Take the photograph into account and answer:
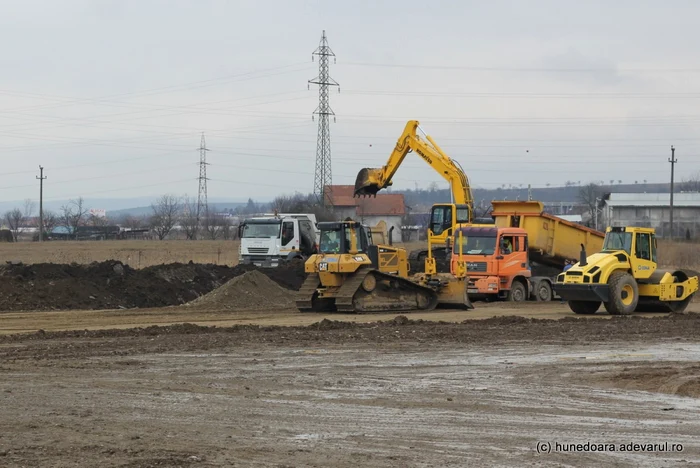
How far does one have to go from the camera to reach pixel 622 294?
25.4 m

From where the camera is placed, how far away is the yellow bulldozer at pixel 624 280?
2483cm

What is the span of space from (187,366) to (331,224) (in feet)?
35.9

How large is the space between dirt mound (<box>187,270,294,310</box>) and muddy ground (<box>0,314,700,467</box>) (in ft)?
27.4

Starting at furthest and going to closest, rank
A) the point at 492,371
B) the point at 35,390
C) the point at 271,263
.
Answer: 1. the point at 271,263
2. the point at 492,371
3. the point at 35,390

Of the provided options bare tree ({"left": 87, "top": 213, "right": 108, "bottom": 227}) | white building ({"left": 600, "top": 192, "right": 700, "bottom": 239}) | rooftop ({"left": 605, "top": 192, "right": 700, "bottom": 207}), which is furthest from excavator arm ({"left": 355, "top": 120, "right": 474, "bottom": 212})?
bare tree ({"left": 87, "top": 213, "right": 108, "bottom": 227})

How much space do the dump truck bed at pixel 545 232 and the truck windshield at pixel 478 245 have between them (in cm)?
316

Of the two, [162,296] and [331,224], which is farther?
[162,296]

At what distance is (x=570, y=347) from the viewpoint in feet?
59.0

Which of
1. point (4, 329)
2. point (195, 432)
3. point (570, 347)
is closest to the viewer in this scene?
point (195, 432)

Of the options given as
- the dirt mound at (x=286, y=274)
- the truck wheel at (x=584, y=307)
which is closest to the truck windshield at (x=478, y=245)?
the truck wheel at (x=584, y=307)

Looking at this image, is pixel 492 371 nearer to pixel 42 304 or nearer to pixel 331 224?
pixel 331 224

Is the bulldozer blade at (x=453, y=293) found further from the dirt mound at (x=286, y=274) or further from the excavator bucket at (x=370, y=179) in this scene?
the excavator bucket at (x=370, y=179)

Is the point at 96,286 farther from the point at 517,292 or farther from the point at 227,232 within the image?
the point at 227,232

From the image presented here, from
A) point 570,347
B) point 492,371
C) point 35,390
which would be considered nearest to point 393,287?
point 570,347
